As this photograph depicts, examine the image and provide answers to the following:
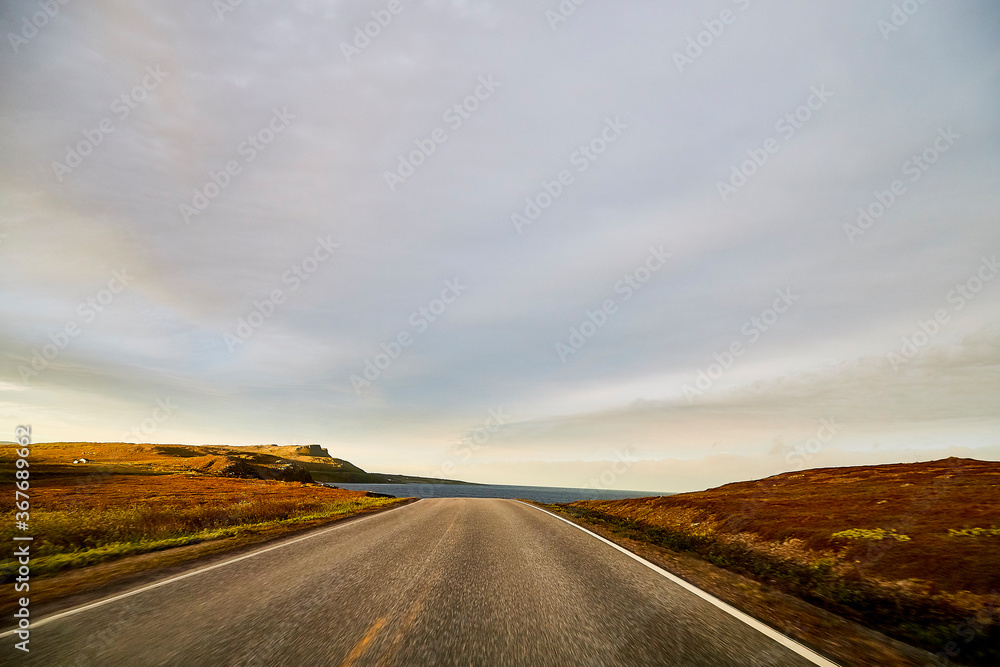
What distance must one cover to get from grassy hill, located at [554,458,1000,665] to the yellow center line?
Result: 6284mm

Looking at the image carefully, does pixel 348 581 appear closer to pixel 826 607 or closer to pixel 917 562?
pixel 826 607

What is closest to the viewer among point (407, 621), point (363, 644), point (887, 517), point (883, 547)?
point (363, 644)

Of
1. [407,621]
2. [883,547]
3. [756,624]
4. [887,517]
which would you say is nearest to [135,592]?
[407,621]

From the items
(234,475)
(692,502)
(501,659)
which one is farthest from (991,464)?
(234,475)

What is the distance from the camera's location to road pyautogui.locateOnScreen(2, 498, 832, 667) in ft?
13.2

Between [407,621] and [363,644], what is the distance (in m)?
0.80

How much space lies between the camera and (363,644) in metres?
4.20

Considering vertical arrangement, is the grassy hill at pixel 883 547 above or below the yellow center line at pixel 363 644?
above

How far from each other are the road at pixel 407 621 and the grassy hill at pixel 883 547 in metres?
2.53

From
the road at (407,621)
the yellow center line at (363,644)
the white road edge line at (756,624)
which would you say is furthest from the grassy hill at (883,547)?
the yellow center line at (363,644)

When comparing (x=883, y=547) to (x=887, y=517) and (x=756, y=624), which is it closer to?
(x=887, y=517)

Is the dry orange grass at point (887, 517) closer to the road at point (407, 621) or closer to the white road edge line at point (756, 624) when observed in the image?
the white road edge line at point (756, 624)

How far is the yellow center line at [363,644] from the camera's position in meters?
3.82

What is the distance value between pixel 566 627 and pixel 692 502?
16.7 meters
